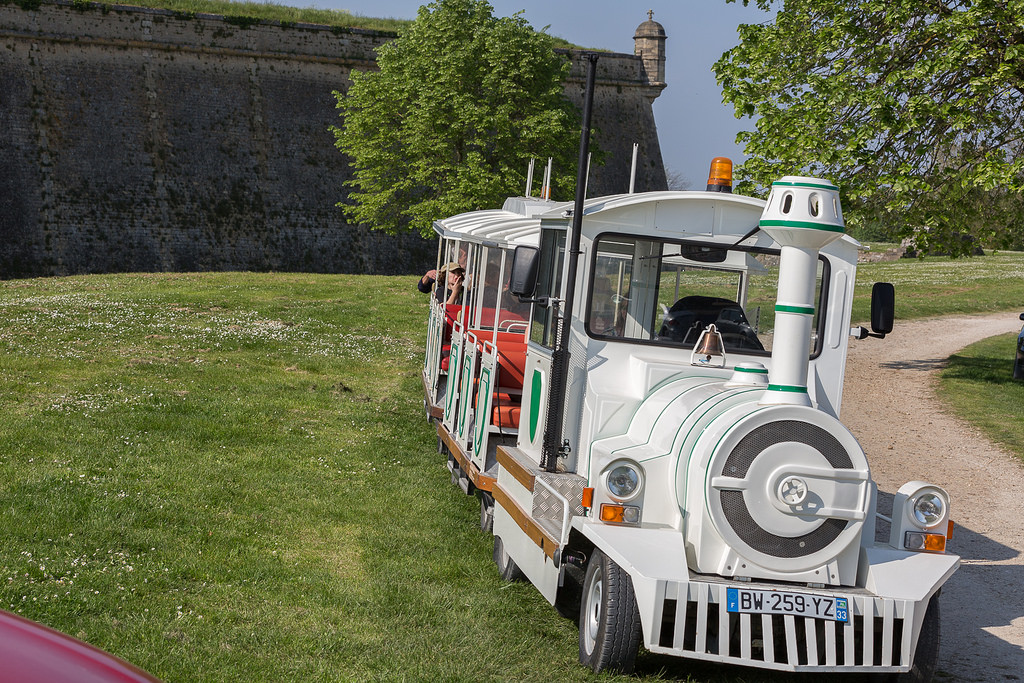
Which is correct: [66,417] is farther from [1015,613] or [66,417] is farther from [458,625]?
[1015,613]

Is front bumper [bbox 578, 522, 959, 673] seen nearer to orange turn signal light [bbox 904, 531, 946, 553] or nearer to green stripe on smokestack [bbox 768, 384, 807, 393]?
orange turn signal light [bbox 904, 531, 946, 553]

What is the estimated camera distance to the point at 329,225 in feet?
126

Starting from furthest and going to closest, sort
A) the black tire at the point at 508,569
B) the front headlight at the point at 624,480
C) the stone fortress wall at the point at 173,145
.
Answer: the stone fortress wall at the point at 173,145
the black tire at the point at 508,569
the front headlight at the point at 624,480

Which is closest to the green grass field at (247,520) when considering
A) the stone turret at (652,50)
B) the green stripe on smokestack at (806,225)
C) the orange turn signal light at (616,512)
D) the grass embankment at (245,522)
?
the grass embankment at (245,522)

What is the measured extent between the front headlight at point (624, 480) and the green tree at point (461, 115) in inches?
903

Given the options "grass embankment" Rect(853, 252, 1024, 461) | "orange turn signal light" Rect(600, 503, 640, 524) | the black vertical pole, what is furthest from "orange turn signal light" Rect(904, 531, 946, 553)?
"grass embankment" Rect(853, 252, 1024, 461)

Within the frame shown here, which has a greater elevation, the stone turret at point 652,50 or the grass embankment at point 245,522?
the stone turret at point 652,50

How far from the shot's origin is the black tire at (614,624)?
5.06 meters

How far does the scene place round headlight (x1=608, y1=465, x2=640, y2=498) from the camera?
210 inches

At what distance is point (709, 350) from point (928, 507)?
1.64m

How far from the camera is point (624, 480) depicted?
536cm

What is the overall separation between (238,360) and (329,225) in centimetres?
2391

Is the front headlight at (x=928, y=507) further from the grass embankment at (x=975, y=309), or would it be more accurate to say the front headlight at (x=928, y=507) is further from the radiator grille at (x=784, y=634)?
the grass embankment at (x=975, y=309)

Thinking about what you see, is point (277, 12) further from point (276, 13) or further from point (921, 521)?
point (921, 521)
